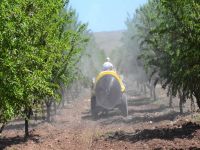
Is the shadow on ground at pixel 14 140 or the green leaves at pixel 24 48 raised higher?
the green leaves at pixel 24 48

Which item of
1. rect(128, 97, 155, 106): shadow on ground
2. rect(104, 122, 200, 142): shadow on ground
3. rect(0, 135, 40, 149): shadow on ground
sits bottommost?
rect(0, 135, 40, 149): shadow on ground

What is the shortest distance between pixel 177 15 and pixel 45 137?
8.15 m

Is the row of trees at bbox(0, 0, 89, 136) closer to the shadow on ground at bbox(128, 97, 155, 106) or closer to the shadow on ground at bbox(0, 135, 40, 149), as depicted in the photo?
the shadow on ground at bbox(0, 135, 40, 149)

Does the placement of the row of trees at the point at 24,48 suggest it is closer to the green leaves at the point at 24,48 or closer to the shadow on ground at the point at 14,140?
the green leaves at the point at 24,48

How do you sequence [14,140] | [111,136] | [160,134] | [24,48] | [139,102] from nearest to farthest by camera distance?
[24,48] < [160,134] < [14,140] < [111,136] < [139,102]

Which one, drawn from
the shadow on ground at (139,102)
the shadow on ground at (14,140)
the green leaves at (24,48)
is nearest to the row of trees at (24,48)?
the green leaves at (24,48)

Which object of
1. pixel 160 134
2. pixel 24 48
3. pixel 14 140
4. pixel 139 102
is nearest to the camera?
pixel 24 48

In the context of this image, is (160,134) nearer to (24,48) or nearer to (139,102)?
(24,48)

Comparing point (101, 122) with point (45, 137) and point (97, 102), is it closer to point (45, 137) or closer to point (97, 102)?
point (97, 102)

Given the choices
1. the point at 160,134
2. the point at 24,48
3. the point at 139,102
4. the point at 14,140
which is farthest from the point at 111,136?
the point at 139,102

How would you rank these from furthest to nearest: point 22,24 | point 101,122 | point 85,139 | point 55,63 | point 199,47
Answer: point 101,122, point 85,139, point 55,63, point 199,47, point 22,24

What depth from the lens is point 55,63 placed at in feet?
61.9

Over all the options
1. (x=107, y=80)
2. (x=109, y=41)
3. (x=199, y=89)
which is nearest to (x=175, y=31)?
(x=199, y=89)

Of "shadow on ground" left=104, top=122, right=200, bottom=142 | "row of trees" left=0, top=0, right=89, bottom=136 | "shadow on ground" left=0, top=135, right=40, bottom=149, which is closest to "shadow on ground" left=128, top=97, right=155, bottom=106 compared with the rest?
"shadow on ground" left=104, top=122, right=200, bottom=142
